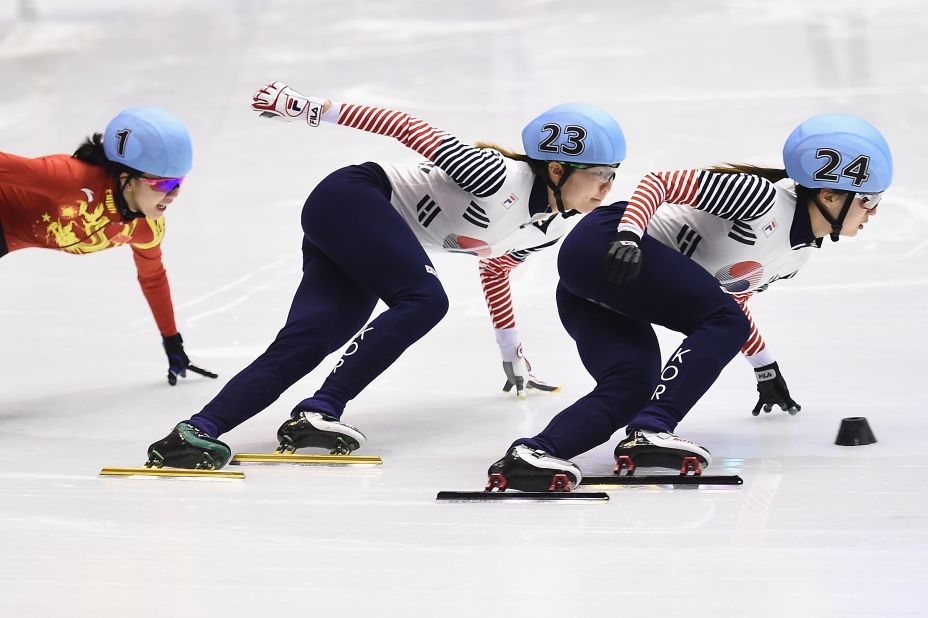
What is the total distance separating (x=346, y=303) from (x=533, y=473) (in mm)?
1037

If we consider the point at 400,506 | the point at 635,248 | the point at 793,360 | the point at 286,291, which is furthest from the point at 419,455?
the point at 286,291

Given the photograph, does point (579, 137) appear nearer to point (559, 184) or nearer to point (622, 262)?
point (559, 184)

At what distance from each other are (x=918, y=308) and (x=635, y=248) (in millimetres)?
2743

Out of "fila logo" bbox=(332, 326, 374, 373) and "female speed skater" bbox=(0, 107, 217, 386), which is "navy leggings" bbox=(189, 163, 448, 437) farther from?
"female speed skater" bbox=(0, 107, 217, 386)

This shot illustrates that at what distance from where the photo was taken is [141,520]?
122 inches

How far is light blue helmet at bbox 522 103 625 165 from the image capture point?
3.91 m

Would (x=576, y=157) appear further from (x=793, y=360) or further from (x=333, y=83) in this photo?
(x=333, y=83)

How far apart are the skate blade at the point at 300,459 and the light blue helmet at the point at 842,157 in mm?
1550

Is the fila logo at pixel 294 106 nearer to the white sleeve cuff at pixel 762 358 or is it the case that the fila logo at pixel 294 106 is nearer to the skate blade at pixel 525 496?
the skate blade at pixel 525 496

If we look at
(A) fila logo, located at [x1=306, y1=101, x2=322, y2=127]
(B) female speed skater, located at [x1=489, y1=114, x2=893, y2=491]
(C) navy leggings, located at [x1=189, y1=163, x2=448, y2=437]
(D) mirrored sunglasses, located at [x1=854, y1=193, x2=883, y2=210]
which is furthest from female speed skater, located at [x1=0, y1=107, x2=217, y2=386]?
(D) mirrored sunglasses, located at [x1=854, y1=193, x2=883, y2=210]

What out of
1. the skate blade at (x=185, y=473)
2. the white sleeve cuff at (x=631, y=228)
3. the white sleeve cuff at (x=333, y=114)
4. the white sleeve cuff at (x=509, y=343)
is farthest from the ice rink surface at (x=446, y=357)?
the white sleeve cuff at (x=333, y=114)

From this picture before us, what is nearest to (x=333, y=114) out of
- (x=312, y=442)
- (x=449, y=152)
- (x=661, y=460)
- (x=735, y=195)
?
(x=449, y=152)

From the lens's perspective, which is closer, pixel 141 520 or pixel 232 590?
pixel 232 590

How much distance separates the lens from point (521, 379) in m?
4.73
